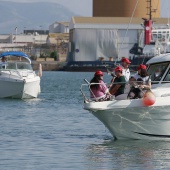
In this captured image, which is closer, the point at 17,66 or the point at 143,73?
the point at 143,73

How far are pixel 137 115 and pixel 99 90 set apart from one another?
1.21 meters

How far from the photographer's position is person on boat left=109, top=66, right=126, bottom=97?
23.5 metres

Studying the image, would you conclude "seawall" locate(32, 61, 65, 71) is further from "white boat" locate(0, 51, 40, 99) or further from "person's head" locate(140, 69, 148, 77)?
"person's head" locate(140, 69, 148, 77)

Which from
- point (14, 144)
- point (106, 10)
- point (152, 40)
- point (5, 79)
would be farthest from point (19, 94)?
point (106, 10)

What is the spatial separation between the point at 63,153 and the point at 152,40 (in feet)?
323

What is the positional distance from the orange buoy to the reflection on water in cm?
105

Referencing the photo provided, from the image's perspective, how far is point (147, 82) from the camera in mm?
23188

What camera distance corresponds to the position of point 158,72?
79.6ft

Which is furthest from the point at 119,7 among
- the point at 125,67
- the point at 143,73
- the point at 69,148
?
the point at 69,148

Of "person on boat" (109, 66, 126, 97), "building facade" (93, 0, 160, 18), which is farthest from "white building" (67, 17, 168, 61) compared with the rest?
"person on boat" (109, 66, 126, 97)

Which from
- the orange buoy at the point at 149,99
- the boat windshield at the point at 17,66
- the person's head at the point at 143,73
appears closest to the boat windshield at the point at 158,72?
the person's head at the point at 143,73

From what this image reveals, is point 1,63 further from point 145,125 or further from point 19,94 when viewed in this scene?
point 145,125

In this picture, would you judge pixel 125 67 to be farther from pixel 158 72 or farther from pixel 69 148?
pixel 69 148

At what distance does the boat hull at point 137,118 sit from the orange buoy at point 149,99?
0.37 ft
